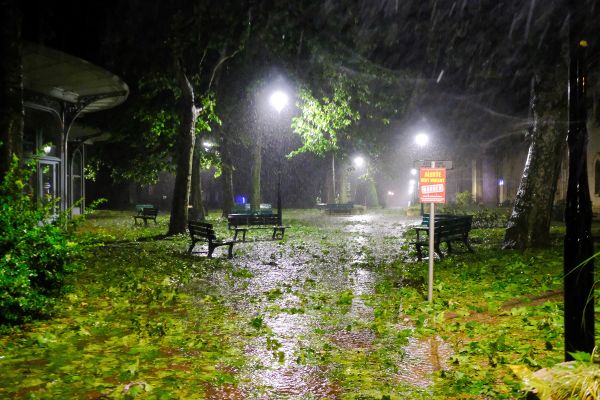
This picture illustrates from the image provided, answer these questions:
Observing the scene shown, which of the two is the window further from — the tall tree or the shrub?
the shrub

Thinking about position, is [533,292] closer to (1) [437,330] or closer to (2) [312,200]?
(1) [437,330]

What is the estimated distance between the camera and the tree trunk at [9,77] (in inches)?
385

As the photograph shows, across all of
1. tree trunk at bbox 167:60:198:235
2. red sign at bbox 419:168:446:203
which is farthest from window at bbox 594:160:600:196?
red sign at bbox 419:168:446:203

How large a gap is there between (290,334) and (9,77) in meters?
7.95

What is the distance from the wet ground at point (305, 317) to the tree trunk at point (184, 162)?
505 cm

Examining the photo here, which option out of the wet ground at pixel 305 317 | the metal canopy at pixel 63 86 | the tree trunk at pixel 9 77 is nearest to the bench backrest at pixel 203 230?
the wet ground at pixel 305 317

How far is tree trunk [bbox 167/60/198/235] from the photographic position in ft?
60.7

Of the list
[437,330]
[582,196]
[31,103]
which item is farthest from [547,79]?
[31,103]

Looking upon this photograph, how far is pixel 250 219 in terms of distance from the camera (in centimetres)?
1733

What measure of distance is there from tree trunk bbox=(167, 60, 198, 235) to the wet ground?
16.6 ft

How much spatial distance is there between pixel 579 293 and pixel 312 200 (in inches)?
2040

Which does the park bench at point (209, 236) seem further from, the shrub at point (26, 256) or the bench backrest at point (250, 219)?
the shrub at point (26, 256)

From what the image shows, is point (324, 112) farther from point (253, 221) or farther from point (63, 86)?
point (63, 86)

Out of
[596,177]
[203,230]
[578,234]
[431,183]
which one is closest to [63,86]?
[203,230]
